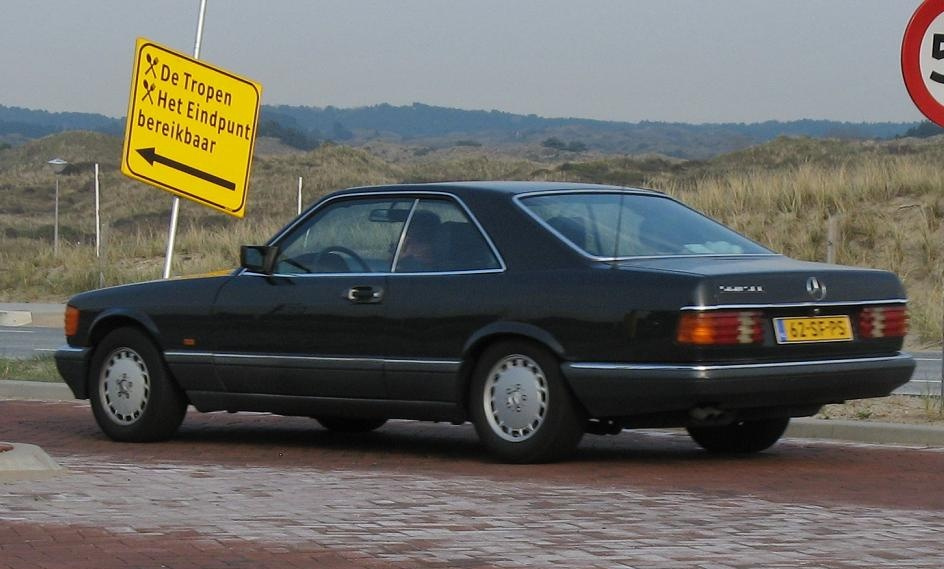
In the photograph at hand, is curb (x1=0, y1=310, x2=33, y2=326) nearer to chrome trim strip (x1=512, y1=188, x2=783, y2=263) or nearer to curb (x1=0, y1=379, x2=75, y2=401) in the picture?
curb (x1=0, y1=379, x2=75, y2=401)

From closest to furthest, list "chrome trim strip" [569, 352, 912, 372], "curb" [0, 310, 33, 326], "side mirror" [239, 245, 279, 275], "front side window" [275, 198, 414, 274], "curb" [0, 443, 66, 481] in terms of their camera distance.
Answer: "curb" [0, 443, 66, 481], "chrome trim strip" [569, 352, 912, 372], "front side window" [275, 198, 414, 274], "side mirror" [239, 245, 279, 275], "curb" [0, 310, 33, 326]

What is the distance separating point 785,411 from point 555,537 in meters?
2.77

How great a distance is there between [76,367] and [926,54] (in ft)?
18.2

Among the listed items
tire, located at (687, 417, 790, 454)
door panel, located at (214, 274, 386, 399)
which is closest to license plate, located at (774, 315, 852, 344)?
tire, located at (687, 417, 790, 454)

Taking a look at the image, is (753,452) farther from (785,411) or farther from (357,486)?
(357,486)

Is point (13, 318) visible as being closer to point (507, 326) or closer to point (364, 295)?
point (364, 295)

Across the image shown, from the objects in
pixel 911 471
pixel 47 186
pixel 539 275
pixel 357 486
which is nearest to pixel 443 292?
pixel 539 275

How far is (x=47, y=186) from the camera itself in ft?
284

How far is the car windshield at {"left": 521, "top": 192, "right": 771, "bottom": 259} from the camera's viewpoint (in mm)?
9445

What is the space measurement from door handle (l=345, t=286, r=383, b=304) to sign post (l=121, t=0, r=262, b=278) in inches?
210

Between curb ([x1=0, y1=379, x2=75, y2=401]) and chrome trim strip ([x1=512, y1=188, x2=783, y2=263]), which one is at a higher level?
chrome trim strip ([x1=512, y1=188, x2=783, y2=263])

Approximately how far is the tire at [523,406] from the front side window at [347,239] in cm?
102

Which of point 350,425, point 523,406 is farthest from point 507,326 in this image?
point 350,425

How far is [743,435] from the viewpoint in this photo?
1002 centimetres
